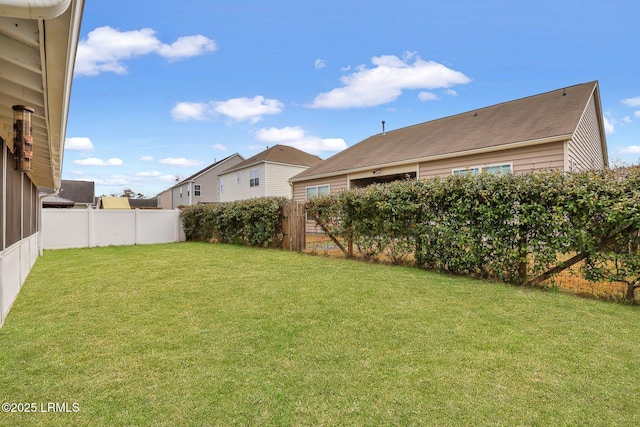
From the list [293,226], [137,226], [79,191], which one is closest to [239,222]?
[293,226]

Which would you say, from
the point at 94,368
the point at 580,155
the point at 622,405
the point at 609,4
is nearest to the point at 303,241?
the point at 94,368

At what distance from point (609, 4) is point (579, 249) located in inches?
415

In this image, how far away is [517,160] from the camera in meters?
9.22

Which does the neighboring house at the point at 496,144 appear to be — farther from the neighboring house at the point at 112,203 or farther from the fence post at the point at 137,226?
the neighboring house at the point at 112,203

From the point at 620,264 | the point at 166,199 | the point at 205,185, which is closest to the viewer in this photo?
the point at 620,264

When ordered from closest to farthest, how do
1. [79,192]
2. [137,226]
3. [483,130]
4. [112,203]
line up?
[483,130]
[137,226]
[112,203]
[79,192]

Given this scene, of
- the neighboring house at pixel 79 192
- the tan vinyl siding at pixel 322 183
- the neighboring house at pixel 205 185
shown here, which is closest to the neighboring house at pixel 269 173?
the tan vinyl siding at pixel 322 183

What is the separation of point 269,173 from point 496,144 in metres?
14.1

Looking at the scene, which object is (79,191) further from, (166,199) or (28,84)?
(28,84)

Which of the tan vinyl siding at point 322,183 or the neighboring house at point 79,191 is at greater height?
the neighboring house at point 79,191

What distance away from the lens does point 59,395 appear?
214cm

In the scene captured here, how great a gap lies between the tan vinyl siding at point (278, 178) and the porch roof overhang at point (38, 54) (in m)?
16.8

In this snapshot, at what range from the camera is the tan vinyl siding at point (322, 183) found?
47.2ft

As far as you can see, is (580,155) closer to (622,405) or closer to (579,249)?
(579,249)
